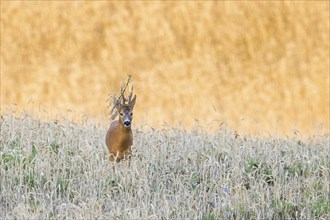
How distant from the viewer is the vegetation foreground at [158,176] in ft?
34.3

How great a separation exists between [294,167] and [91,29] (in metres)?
6.44

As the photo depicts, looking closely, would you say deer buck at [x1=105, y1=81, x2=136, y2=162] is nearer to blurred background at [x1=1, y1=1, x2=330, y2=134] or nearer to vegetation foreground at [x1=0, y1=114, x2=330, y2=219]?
vegetation foreground at [x1=0, y1=114, x2=330, y2=219]

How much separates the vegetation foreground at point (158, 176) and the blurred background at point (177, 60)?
5.65ft

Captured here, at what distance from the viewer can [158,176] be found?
1142 centimetres

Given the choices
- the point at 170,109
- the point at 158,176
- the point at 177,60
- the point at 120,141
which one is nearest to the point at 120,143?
the point at 120,141

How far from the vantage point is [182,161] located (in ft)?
39.2

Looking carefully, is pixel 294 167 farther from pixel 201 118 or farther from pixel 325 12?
pixel 325 12

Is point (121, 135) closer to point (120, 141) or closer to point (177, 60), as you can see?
point (120, 141)

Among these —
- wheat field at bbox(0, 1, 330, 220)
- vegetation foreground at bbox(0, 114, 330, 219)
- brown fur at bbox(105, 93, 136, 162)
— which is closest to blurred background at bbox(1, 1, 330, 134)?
wheat field at bbox(0, 1, 330, 220)

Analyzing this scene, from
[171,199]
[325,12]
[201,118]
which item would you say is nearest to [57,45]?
[201,118]

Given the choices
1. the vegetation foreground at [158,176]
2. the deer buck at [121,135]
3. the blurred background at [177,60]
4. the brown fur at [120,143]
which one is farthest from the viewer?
the blurred background at [177,60]

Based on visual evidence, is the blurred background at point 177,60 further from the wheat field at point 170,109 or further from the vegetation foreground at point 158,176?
the vegetation foreground at point 158,176

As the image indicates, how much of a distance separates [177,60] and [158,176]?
221 inches

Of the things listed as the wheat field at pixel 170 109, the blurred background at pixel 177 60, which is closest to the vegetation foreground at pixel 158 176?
the wheat field at pixel 170 109
